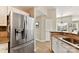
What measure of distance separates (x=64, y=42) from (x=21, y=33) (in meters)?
0.79

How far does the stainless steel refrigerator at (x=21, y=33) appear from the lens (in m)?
2.04

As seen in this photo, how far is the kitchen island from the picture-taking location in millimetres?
1965

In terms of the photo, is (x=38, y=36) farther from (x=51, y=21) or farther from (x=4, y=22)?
(x=4, y=22)

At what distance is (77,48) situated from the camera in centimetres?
189

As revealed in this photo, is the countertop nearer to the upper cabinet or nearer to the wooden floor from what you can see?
the wooden floor

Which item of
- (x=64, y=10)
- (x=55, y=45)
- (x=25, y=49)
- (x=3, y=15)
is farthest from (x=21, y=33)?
(x=64, y=10)

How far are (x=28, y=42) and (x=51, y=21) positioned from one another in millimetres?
577

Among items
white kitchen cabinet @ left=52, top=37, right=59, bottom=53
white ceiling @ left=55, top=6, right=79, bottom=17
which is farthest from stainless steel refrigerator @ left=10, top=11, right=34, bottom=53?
white ceiling @ left=55, top=6, right=79, bottom=17

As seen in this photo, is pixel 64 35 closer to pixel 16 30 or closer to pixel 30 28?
pixel 30 28

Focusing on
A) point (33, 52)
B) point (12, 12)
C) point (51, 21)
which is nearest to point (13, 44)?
point (33, 52)

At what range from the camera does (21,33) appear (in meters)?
2.13

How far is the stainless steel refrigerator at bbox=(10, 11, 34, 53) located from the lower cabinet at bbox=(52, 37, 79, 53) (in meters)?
0.40

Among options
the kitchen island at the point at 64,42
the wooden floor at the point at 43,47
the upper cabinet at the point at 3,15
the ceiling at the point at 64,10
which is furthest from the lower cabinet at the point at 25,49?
the ceiling at the point at 64,10

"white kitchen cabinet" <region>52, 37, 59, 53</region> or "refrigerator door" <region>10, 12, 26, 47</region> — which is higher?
"refrigerator door" <region>10, 12, 26, 47</region>
